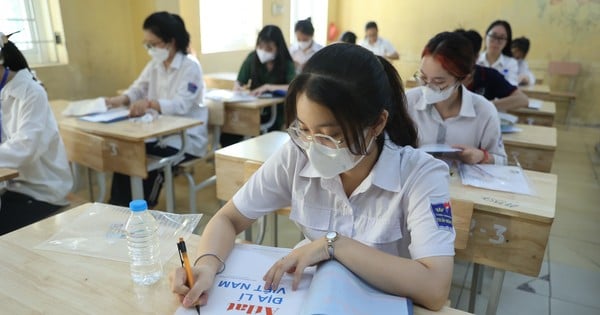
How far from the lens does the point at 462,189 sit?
1443 millimetres

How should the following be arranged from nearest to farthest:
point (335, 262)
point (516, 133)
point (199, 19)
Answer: point (335, 262), point (516, 133), point (199, 19)

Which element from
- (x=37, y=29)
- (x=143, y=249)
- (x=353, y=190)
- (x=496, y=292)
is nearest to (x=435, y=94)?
(x=496, y=292)

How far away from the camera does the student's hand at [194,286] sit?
0.79 meters

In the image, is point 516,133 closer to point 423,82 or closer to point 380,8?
point 423,82

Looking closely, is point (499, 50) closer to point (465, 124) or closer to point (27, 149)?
point (465, 124)

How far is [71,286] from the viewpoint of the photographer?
0.86 metres

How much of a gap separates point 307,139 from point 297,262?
0.27 m

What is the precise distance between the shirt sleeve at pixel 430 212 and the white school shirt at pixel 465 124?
84 centimetres

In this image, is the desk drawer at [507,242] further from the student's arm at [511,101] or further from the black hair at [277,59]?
the black hair at [277,59]

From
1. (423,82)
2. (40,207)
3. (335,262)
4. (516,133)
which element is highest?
(423,82)

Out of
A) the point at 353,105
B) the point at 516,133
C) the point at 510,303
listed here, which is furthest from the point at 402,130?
the point at 516,133

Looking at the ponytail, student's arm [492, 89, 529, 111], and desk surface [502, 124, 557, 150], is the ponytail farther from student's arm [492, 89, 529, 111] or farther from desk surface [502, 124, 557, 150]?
student's arm [492, 89, 529, 111]

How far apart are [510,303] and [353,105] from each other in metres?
1.69

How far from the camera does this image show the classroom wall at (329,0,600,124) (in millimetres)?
5926
